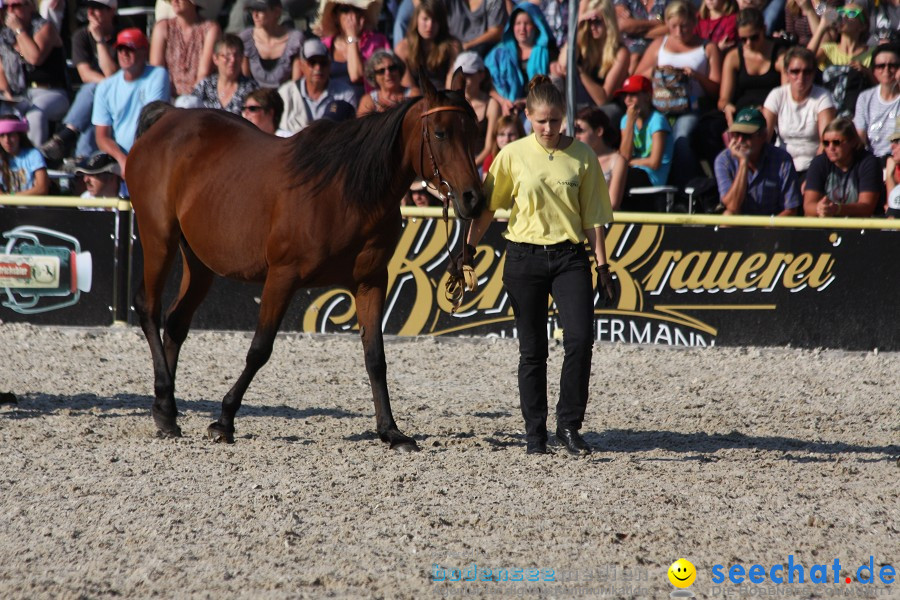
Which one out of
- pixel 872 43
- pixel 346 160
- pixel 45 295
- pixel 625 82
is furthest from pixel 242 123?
pixel 872 43

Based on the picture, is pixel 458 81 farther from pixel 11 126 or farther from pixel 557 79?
pixel 11 126

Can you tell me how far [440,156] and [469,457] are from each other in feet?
5.29

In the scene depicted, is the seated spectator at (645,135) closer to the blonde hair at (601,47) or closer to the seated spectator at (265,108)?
the blonde hair at (601,47)

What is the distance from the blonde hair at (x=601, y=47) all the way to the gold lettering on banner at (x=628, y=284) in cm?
249

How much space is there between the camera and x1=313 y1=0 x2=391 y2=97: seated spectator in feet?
39.0

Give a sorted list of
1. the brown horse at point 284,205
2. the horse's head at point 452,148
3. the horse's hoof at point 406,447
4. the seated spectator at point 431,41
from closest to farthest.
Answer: the horse's head at point 452,148, the brown horse at point 284,205, the horse's hoof at point 406,447, the seated spectator at point 431,41

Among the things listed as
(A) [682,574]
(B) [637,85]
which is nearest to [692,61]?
(B) [637,85]

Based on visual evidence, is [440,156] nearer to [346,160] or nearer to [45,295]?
[346,160]

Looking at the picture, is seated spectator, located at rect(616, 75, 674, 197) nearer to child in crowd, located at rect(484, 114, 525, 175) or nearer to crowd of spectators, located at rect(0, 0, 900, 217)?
crowd of spectators, located at rect(0, 0, 900, 217)

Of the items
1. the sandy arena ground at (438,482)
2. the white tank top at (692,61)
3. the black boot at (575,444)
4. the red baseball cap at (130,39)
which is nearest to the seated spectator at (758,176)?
the white tank top at (692,61)

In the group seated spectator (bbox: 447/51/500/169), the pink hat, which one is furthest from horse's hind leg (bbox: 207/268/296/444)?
the pink hat

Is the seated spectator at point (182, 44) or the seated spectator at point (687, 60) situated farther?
the seated spectator at point (182, 44)

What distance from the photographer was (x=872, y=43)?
1122 centimetres

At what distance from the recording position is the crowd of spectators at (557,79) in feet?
33.0
